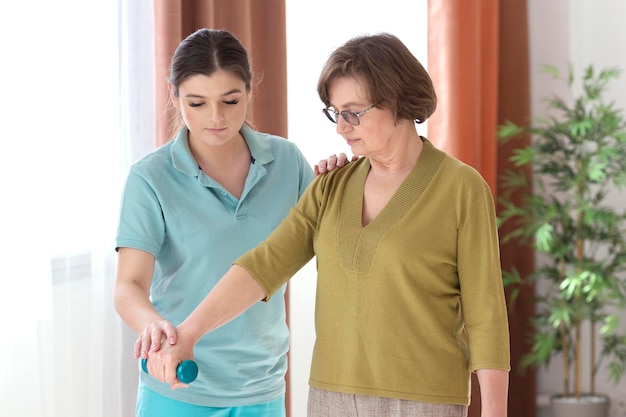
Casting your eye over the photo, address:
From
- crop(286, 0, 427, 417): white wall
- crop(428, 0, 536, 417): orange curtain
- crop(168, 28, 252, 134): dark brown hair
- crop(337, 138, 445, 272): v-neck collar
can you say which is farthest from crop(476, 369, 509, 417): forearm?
crop(428, 0, 536, 417): orange curtain

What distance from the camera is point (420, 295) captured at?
5.34 ft

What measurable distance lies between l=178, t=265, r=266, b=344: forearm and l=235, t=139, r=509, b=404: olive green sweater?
0.51 feet

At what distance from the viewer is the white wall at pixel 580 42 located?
14.8 feet

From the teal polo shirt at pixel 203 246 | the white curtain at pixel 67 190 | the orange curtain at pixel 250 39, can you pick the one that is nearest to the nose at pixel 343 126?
the teal polo shirt at pixel 203 246

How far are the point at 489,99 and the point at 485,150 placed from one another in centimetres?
25

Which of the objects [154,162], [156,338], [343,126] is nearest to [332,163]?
[343,126]

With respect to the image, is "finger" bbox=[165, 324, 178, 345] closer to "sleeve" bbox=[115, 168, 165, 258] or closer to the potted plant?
"sleeve" bbox=[115, 168, 165, 258]

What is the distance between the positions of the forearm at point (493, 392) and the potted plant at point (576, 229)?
251 cm

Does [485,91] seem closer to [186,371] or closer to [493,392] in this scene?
[493,392]

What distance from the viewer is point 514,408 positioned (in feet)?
15.1

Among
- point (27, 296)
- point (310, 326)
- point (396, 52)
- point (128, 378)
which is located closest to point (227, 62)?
point (396, 52)

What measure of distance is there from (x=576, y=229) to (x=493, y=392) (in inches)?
108

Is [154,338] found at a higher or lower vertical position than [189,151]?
lower

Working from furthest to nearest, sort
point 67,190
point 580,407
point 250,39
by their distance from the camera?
point 580,407
point 250,39
point 67,190
